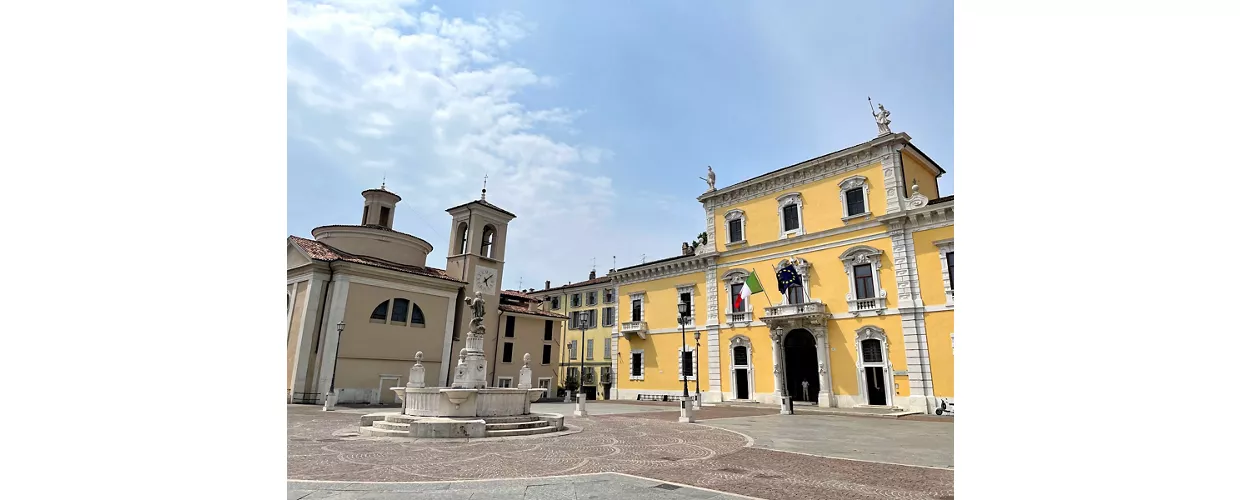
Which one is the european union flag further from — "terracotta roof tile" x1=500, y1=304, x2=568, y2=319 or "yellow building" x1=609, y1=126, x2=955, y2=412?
"terracotta roof tile" x1=500, y1=304, x2=568, y2=319

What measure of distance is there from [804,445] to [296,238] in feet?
87.9

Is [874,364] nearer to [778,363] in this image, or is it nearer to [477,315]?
[778,363]

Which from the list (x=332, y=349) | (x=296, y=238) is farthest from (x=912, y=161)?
(x=296, y=238)

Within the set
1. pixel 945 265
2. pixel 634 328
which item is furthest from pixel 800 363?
pixel 634 328

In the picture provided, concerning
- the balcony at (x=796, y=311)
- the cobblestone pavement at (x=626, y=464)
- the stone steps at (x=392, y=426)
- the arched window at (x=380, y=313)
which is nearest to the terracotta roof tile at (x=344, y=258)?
the arched window at (x=380, y=313)

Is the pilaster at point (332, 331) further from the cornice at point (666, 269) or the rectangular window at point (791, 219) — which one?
the rectangular window at point (791, 219)

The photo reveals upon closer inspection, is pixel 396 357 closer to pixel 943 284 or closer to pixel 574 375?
pixel 574 375

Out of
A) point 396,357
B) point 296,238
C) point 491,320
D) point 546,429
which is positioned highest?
point 296,238

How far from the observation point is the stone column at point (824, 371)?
24047 mm

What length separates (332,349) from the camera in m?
24.3

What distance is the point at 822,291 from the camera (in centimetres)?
2553

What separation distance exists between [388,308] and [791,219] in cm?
2144

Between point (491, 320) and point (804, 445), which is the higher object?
point (491, 320)

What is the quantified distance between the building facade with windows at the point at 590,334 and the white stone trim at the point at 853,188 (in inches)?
750
